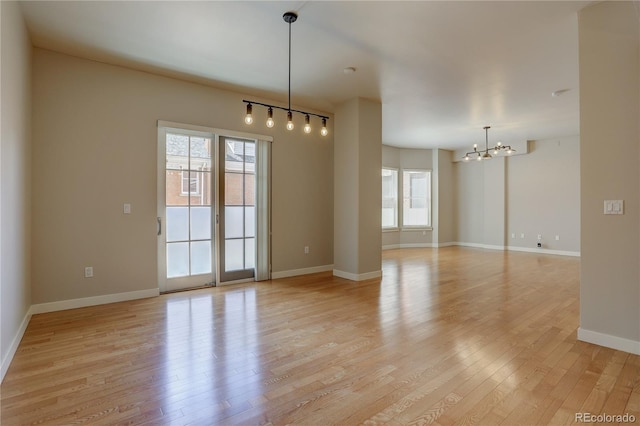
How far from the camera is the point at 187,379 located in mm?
2354

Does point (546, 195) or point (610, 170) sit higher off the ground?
point (546, 195)

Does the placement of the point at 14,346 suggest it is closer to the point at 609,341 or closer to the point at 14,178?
the point at 14,178

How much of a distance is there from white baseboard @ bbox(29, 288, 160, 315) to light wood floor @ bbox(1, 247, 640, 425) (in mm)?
137

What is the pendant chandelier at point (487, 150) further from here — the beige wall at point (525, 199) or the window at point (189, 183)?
the window at point (189, 183)

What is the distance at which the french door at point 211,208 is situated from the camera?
4695 millimetres

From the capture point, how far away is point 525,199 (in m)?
8.90

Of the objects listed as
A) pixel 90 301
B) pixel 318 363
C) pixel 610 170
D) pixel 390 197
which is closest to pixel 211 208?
pixel 90 301

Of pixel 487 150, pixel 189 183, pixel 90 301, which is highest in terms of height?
pixel 487 150

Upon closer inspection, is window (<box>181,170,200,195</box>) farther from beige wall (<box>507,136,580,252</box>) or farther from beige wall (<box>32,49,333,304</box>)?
beige wall (<box>507,136,580,252</box>)

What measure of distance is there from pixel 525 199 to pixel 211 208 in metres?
8.13

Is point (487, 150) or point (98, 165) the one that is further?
point (487, 150)

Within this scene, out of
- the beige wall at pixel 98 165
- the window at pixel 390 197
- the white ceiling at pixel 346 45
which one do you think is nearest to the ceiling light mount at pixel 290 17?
the white ceiling at pixel 346 45

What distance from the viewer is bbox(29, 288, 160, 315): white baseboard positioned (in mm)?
3761

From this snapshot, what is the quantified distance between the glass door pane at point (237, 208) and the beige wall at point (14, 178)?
2281 mm
